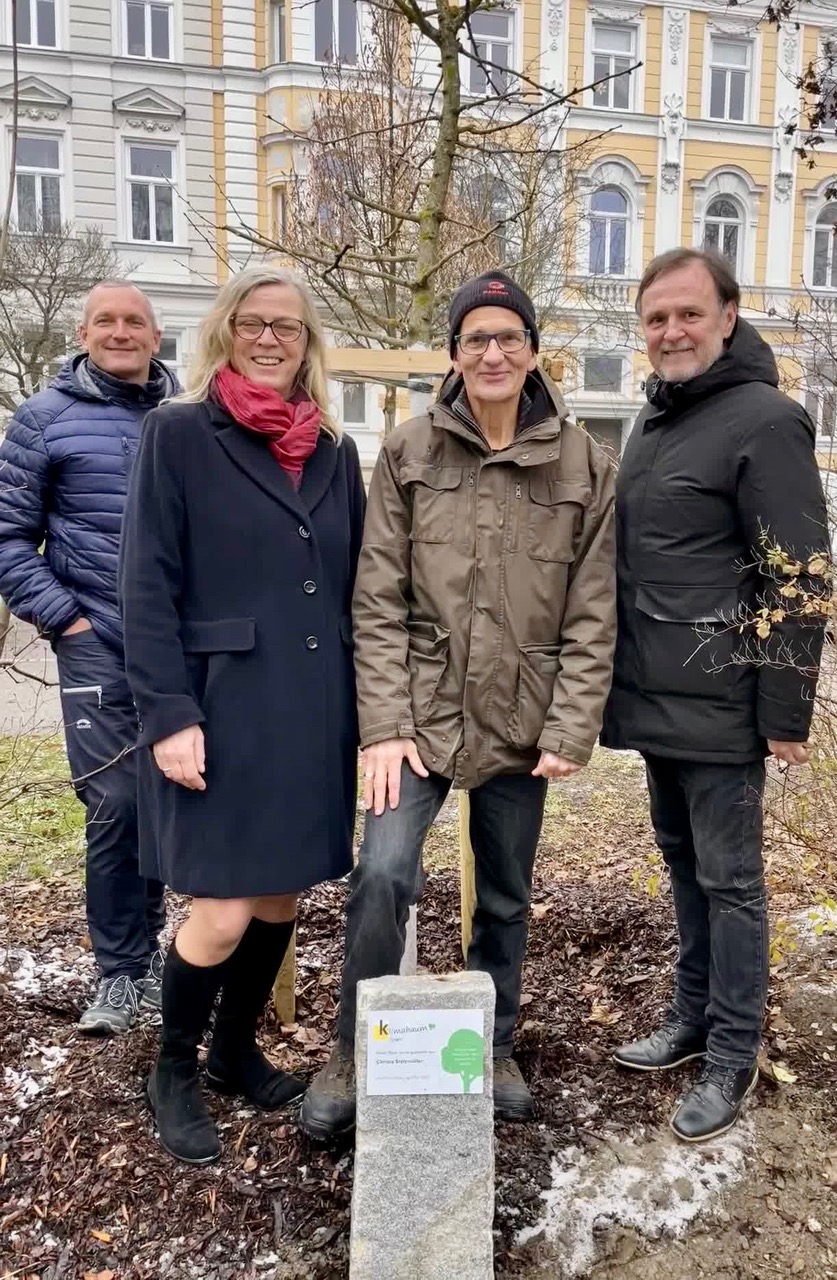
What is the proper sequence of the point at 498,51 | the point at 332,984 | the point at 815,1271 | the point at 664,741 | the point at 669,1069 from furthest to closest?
the point at 498,51, the point at 332,984, the point at 669,1069, the point at 664,741, the point at 815,1271

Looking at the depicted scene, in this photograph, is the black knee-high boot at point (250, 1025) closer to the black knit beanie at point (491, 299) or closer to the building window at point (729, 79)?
the black knit beanie at point (491, 299)

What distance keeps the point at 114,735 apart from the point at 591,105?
25340 mm

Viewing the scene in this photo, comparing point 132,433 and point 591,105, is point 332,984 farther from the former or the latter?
point 591,105

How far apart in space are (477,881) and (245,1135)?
0.93 m

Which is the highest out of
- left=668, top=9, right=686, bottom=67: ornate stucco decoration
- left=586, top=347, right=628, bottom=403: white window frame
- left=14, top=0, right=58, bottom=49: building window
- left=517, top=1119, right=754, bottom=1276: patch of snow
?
left=668, top=9, right=686, bottom=67: ornate stucco decoration

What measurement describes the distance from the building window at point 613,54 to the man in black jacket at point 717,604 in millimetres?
24534

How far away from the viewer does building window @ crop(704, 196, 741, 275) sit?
2531cm

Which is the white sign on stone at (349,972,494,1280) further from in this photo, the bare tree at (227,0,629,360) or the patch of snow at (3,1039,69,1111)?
the bare tree at (227,0,629,360)

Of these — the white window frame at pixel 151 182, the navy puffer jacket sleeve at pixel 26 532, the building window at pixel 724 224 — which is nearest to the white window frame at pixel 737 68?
the building window at pixel 724 224

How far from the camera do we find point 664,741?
A: 2752 mm

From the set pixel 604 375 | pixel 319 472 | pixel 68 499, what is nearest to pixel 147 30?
pixel 604 375

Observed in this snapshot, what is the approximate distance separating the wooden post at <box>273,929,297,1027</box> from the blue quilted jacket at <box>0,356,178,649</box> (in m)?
1.18

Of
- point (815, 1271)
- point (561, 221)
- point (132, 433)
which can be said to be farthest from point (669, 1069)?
point (561, 221)

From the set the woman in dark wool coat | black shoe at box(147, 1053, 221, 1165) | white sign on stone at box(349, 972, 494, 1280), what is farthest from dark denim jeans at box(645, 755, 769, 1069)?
black shoe at box(147, 1053, 221, 1165)
